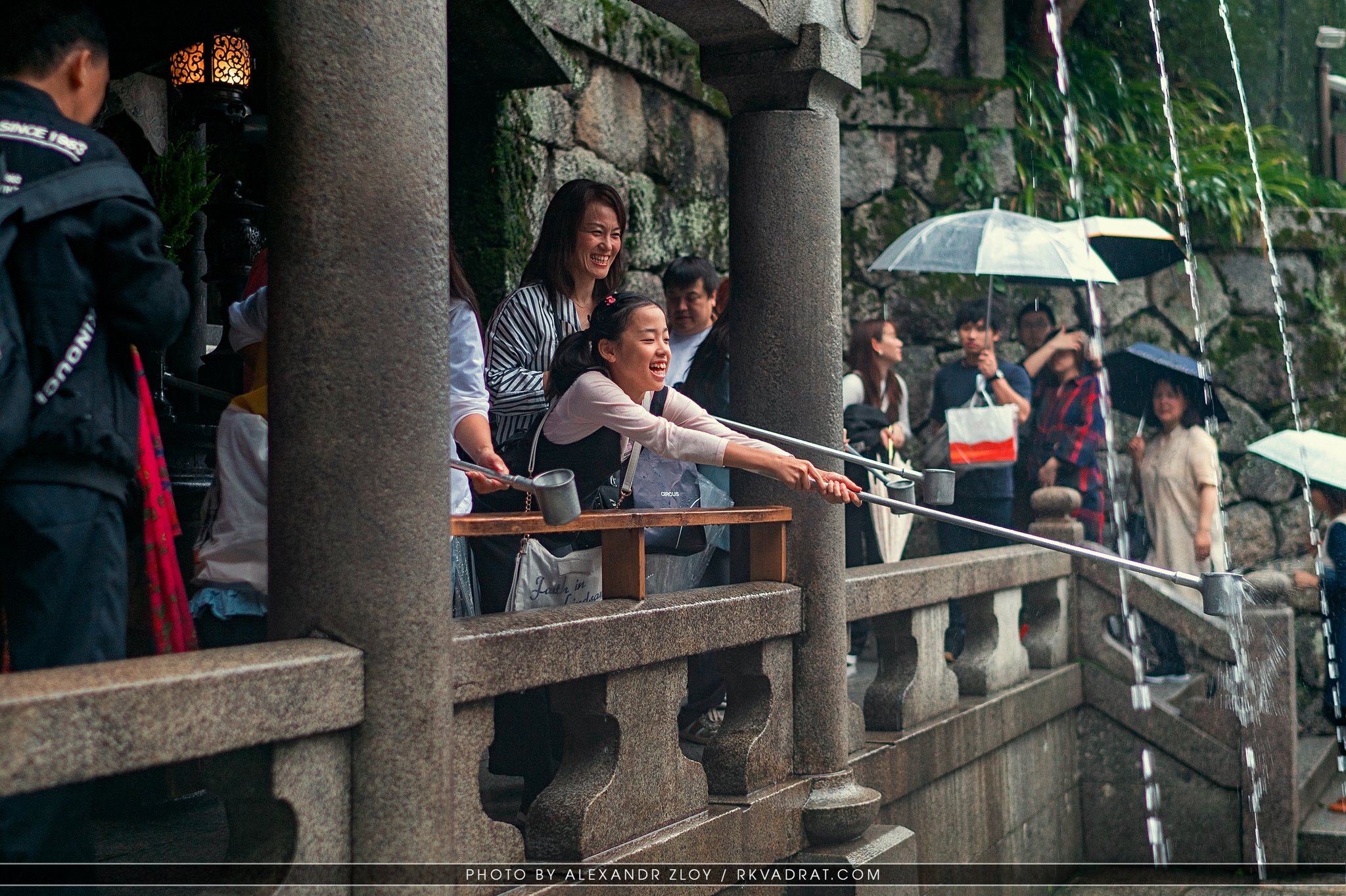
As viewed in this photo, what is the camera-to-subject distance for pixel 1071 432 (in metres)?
7.20

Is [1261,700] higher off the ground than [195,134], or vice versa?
[195,134]

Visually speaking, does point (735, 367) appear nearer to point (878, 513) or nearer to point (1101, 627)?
point (878, 513)

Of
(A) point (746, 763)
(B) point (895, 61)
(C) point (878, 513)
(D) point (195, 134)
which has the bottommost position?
(A) point (746, 763)

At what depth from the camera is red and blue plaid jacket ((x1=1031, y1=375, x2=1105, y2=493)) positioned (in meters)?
7.18

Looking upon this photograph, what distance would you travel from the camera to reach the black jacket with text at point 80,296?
2.15 metres

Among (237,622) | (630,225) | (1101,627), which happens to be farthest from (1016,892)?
(237,622)

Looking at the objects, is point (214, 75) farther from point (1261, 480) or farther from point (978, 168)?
point (1261, 480)

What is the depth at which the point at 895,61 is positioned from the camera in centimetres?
885

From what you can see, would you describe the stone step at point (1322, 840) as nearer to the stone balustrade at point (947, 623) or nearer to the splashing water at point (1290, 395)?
the splashing water at point (1290, 395)

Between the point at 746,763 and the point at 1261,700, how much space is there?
4011 millimetres

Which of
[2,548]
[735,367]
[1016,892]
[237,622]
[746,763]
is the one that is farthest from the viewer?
[1016,892]

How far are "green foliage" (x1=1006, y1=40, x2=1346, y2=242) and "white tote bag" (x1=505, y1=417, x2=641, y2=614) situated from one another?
254 inches

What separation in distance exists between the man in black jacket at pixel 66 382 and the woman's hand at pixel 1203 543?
21.3 feet

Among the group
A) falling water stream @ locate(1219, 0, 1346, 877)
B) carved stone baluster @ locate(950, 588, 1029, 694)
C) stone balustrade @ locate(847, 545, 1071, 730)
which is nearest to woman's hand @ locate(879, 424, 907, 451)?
stone balustrade @ locate(847, 545, 1071, 730)
